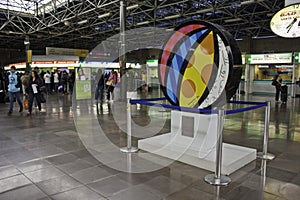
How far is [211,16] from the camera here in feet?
59.1

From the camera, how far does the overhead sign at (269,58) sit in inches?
679

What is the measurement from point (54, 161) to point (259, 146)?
398 cm

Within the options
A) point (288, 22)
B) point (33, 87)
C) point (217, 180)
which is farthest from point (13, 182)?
point (288, 22)

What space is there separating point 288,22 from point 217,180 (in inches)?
166

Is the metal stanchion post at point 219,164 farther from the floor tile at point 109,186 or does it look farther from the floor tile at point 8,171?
the floor tile at point 8,171

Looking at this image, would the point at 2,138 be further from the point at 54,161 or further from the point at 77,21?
the point at 77,21

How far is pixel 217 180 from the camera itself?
3.44 metres

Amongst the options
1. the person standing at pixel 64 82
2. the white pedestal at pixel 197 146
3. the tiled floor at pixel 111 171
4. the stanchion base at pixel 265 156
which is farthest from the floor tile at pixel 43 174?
the person standing at pixel 64 82

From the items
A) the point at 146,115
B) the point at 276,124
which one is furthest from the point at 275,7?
the point at 146,115

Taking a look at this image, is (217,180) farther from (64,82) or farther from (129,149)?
(64,82)

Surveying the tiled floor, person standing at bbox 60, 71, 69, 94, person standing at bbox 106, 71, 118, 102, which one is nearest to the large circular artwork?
the tiled floor

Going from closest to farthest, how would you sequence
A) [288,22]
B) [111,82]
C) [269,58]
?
[288,22] < [111,82] < [269,58]

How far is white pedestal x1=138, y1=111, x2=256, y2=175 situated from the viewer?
3.98 m

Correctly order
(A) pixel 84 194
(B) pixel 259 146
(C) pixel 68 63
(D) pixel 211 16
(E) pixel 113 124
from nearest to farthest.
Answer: (A) pixel 84 194 → (B) pixel 259 146 → (E) pixel 113 124 → (D) pixel 211 16 → (C) pixel 68 63
